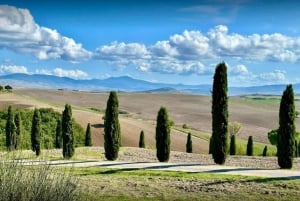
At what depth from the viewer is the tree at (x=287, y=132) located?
30.5m

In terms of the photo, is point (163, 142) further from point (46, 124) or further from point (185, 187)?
point (46, 124)

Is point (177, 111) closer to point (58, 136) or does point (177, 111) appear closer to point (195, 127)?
point (195, 127)

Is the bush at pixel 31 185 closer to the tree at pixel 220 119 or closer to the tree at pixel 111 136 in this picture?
the tree at pixel 220 119

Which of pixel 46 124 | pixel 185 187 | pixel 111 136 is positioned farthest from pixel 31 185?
pixel 46 124

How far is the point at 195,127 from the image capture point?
9944 cm

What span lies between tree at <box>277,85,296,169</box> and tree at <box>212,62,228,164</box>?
386 cm

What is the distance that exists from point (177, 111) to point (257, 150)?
62205 mm

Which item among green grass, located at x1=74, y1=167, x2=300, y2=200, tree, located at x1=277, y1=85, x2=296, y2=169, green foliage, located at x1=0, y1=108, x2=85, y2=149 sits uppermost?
tree, located at x1=277, y1=85, x2=296, y2=169

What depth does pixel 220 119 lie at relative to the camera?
3325 centimetres

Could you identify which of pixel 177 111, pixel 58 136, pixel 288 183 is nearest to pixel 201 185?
pixel 288 183

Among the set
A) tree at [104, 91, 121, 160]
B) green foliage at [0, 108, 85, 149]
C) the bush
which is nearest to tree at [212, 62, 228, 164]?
tree at [104, 91, 121, 160]

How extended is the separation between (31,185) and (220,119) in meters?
25.5

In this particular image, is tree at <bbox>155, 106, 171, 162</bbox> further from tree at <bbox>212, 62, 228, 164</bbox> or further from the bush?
the bush

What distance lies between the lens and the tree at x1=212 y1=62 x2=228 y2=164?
3325 centimetres
